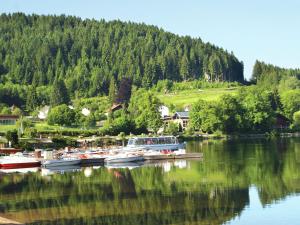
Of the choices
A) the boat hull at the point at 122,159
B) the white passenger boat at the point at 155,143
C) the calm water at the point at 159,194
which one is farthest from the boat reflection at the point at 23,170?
the white passenger boat at the point at 155,143

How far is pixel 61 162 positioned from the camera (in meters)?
69.2

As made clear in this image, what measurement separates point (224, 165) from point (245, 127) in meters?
79.6

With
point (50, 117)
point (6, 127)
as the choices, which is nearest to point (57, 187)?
point (6, 127)

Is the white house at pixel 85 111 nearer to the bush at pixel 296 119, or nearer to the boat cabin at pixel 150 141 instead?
the bush at pixel 296 119

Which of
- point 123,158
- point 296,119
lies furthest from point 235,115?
point 123,158

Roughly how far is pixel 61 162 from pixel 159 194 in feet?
90.7

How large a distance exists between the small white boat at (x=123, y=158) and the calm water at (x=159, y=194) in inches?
236

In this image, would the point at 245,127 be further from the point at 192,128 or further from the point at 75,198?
the point at 75,198

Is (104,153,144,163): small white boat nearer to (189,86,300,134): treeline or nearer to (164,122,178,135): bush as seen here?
(164,122,178,135): bush

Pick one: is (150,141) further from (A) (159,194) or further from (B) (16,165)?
(A) (159,194)

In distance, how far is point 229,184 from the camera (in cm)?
4800

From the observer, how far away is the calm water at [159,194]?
35438mm

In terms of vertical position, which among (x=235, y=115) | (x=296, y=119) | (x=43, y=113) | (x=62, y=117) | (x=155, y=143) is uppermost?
(x=43, y=113)

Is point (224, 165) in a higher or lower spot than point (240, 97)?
lower
